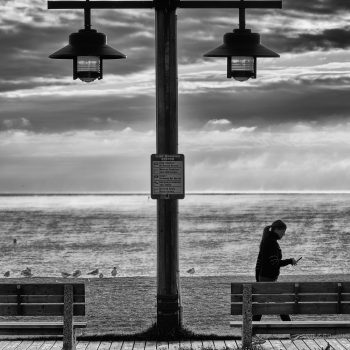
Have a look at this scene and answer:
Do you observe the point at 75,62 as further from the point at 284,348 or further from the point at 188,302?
the point at 188,302

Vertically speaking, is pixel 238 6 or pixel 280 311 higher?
pixel 238 6

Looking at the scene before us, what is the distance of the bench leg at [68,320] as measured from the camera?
8789mm

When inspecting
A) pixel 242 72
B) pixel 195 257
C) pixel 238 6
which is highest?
pixel 238 6

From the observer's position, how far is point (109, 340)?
10.2 meters

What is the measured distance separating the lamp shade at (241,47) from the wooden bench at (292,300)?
2.66 meters

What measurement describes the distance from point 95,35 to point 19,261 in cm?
3389

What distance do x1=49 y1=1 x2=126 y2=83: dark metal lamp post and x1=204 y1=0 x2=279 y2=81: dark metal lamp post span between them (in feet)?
3.92

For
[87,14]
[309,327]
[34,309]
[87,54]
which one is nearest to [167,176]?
[87,54]

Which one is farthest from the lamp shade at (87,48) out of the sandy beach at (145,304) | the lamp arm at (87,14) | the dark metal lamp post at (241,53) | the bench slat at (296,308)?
the sandy beach at (145,304)

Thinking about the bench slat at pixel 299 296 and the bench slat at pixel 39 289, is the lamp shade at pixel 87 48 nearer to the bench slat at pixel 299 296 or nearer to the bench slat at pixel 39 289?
the bench slat at pixel 39 289

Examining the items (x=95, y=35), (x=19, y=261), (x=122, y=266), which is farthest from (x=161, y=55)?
(x=19, y=261)

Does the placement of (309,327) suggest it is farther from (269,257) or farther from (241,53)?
(241,53)

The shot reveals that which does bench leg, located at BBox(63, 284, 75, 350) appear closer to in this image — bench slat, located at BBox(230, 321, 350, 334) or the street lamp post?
the street lamp post

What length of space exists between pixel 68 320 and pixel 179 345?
5.26 feet
